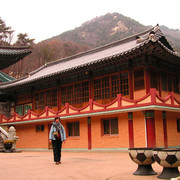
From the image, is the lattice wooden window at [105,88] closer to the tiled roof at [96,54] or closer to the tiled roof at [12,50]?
the tiled roof at [96,54]

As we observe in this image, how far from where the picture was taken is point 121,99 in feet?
53.5

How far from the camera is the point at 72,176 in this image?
732 cm

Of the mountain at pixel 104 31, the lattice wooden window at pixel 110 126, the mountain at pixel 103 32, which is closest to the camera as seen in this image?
the lattice wooden window at pixel 110 126

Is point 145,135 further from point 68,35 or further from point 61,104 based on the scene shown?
point 68,35

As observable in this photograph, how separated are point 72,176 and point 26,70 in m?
48.1

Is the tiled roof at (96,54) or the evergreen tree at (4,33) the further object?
the evergreen tree at (4,33)

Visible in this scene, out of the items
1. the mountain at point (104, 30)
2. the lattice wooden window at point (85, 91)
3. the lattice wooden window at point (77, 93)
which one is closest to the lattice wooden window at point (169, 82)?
the lattice wooden window at point (85, 91)

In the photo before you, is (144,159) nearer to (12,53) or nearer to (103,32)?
(12,53)

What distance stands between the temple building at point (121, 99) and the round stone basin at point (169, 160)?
8545 mm

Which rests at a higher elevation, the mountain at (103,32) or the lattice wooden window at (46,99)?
the mountain at (103,32)

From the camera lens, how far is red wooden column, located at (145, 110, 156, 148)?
50.7 feet

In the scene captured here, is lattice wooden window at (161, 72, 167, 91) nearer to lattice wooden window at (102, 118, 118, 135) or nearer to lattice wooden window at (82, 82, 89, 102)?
lattice wooden window at (102, 118, 118, 135)

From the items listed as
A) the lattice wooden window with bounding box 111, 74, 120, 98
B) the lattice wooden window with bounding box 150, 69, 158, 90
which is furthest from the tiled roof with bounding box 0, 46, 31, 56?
the lattice wooden window with bounding box 150, 69, 158, 90

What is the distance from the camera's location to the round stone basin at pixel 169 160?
20.2 feet
